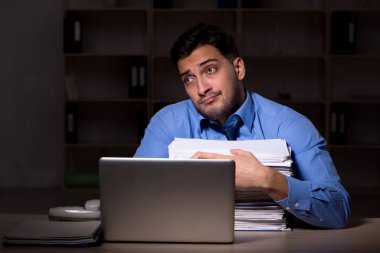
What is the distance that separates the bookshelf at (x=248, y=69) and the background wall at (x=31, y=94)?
175 millimetres

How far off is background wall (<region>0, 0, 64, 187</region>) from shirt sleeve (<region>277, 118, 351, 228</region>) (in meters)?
3.80

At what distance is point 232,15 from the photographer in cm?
543

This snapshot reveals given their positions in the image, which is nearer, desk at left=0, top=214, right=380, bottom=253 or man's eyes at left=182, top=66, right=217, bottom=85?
desk at left=0, top=214, right=380, bottom=253

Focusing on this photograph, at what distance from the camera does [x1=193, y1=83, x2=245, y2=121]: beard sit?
2.12m

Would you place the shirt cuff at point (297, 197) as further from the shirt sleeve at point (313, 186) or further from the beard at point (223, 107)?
the beard at point (223, 107)

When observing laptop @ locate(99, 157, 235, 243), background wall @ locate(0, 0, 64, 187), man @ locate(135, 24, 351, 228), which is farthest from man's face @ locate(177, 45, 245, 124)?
background wall @ locate(0, 0, 64, 187)

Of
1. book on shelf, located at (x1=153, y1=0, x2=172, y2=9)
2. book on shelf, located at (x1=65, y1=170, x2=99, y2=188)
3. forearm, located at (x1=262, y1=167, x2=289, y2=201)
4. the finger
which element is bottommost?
book on shelf, located at (x1=65, y1=170, x2=99, y2=188)

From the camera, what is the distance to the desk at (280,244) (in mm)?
1431

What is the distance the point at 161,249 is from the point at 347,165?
4.32m

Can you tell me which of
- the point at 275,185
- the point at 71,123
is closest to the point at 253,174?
the point at 275,185

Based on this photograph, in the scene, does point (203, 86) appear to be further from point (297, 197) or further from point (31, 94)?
point (31, 94)

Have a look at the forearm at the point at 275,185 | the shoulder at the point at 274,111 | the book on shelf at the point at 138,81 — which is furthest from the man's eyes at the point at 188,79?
the book on shelf at the point at 138,81

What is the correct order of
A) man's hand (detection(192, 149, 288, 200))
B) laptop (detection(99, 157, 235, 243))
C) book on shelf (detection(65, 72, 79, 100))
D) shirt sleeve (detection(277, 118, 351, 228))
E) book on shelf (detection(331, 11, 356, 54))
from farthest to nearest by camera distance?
1. book on shelf (detection(65, 72, 79, 100))
2. book on shelf (detection(331, 11, 356, 54))
3. shirt sleeve (detection(277, 118, 351, 228))
4. man's hand (detection(192, 149, 288, 200))
5. laptop (detection(99, 157, 235, 243))

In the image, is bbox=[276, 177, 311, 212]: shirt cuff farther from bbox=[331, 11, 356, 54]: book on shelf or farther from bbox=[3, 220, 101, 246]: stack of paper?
bbox=[331, 11, 356, 54]: book on shelf
